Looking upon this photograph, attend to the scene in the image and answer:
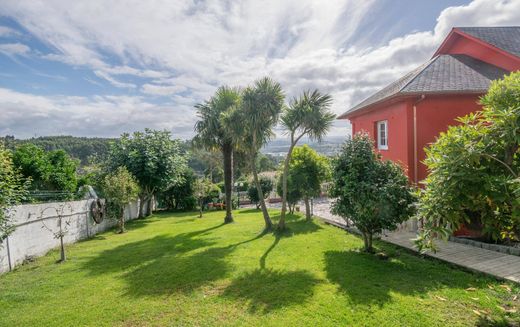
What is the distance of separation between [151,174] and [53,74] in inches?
314

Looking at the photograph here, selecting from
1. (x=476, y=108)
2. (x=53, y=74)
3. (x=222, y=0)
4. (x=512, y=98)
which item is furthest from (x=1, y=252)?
(x=476, y=108)

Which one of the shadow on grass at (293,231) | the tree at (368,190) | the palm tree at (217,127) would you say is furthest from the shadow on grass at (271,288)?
the palm tree at (217,127)

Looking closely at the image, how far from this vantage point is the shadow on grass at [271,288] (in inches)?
195

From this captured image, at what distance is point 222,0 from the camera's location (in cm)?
982

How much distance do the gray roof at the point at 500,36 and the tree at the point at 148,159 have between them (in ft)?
62.6

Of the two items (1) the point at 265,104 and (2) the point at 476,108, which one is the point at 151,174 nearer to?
(1) the point at 265,104

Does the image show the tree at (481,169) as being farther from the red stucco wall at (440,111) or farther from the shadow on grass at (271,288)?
the red stucco wall at (440,111)

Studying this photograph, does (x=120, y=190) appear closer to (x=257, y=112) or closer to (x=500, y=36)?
(x=257, y=112)

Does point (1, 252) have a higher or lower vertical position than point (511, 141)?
lower

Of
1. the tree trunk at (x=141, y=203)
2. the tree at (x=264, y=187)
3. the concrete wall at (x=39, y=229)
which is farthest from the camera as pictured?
the tree at (x=264, y=187)

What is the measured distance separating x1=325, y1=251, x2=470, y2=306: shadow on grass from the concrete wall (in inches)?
327

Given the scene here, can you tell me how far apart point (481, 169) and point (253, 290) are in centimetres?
462

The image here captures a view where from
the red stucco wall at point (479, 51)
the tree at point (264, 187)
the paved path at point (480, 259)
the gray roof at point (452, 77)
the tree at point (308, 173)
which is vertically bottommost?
the paved path at point (480, 259)

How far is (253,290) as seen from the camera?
220 inches
